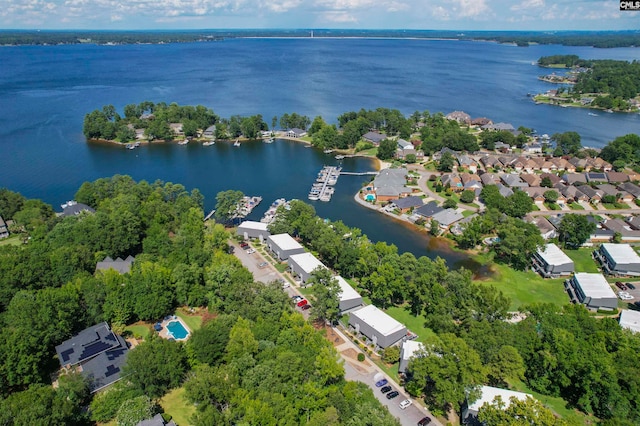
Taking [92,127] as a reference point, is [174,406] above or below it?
below

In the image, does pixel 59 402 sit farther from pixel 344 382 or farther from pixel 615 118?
pixel 615 118

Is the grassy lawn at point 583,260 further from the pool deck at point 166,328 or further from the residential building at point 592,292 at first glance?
the pool deck at point 166,328

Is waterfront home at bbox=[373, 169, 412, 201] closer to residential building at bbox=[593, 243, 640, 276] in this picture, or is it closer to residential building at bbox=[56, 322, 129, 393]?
residential building at bbox=[593, 243, 640, 276]

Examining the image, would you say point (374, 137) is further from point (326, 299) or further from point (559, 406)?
point (559, 406)

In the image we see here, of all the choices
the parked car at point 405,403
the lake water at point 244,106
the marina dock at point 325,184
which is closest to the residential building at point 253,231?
the lake water at point 244,106

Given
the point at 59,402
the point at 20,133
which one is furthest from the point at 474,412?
the point at 20,133
